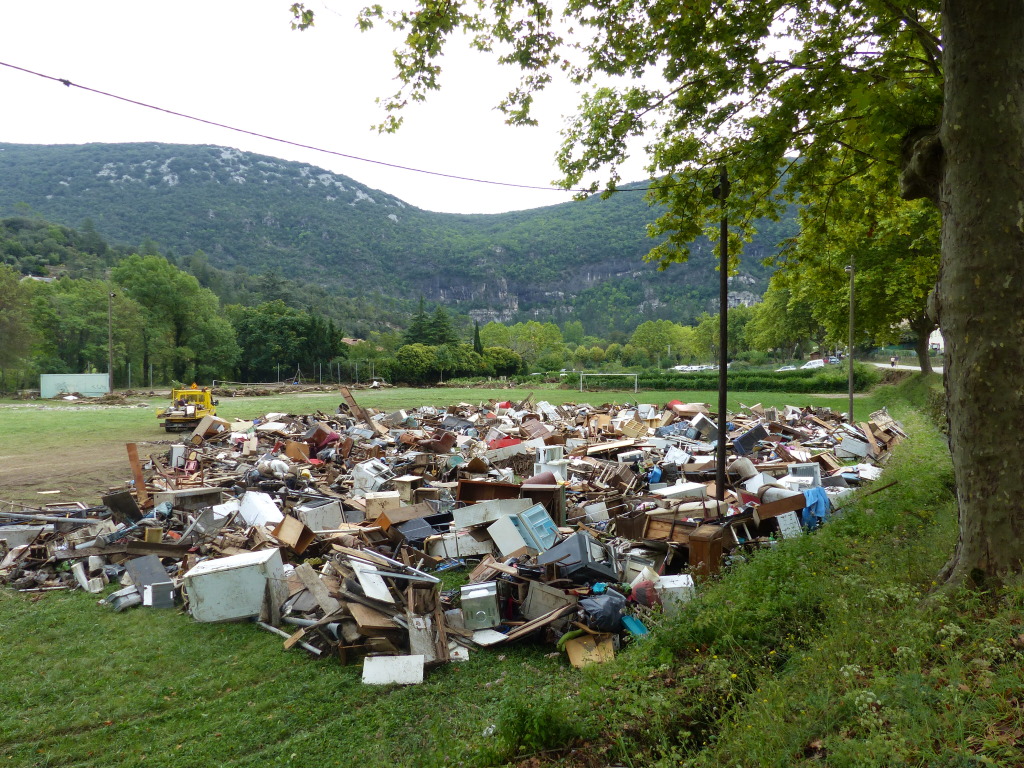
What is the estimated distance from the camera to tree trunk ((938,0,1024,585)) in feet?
12.2

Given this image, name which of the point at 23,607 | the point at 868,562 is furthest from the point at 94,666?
the point at 868,562

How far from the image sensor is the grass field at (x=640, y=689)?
2979 millimetres

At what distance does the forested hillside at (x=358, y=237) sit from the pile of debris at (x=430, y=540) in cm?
11286

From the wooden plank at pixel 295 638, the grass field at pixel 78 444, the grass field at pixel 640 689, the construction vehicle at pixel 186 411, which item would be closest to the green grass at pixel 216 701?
the grass field at pixel 640 689

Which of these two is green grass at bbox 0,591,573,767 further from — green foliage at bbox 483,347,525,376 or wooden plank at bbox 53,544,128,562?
green foliage at bbox 483,347,525,376

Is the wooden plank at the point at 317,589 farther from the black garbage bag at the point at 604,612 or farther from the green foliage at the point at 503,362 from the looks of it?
the green foliage at the point at 503,362

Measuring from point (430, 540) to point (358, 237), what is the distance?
170 meters

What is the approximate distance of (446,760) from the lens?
149 inches

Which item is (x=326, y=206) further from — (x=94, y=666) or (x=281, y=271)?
(x=94, y=666)

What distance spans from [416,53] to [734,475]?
9.53 metres

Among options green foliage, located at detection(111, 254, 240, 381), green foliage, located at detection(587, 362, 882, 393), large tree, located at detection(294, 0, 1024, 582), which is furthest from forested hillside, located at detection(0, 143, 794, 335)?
large tree, located at detection(294, 0, 1024, 582)

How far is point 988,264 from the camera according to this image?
3738 millimetres

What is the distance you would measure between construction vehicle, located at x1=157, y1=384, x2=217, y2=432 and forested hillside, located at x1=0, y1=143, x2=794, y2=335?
322ft

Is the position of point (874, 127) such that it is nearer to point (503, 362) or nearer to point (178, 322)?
point (503, 362)
